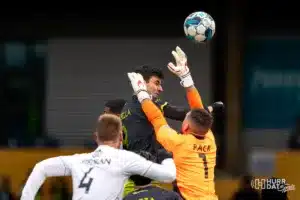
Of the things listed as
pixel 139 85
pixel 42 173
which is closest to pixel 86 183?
pixel 42 173

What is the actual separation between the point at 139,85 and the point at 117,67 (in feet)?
24.4

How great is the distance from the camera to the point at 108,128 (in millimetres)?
5562

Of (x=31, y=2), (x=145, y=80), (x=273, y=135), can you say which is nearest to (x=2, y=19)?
(x=31, y=2)

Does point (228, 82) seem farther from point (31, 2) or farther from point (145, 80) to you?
point (145, 80)

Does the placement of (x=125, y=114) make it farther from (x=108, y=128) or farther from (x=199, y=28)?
(x=108, y=128)

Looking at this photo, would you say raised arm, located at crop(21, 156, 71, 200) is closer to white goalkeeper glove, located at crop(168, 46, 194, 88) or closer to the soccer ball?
white goalkeeper glove, located at crop(168, 46, 194, 88)

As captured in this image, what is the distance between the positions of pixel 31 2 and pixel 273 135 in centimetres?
473

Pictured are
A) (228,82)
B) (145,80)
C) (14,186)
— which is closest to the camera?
(145,80)

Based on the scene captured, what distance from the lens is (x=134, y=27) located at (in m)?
14.0

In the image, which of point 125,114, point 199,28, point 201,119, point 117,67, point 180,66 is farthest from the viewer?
point 117,67

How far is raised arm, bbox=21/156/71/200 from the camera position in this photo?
18.3ft

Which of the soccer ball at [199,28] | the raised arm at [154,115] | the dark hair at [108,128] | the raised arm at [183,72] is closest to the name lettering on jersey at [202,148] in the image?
the raised arm at [154,115]

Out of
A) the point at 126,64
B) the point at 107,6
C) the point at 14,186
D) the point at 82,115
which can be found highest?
the point at 107,6

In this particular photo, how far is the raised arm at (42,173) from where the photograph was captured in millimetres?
5574
